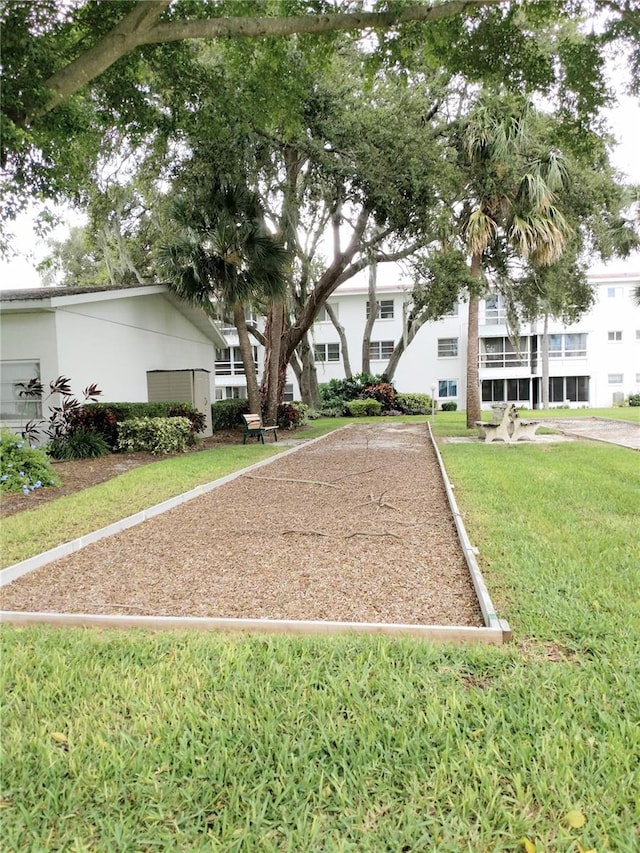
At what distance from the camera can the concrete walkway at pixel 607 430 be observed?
1362cm

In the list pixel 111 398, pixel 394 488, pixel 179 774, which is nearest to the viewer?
pixel 179 774

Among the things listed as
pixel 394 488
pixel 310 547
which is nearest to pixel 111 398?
pixel 394 488

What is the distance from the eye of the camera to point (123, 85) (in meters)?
8.48

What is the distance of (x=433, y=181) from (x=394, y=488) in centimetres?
818

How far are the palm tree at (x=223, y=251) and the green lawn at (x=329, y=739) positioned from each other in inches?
518

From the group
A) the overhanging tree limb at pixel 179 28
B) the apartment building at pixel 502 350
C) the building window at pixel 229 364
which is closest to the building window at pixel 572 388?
the apartment building at pixel 502 350

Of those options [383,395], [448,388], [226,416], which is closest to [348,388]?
[383,395]

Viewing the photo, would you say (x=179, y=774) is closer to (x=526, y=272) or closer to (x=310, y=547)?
(x=310, y=547)

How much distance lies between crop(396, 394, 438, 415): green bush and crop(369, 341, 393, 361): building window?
314 inches

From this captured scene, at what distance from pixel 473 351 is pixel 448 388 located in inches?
755

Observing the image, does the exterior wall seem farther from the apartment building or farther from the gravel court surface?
the apartment building

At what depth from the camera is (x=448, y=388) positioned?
36125mm

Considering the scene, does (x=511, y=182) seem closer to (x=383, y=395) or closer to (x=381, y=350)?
(x=383, y=395)

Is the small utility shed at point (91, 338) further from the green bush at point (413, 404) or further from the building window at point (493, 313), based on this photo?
the building window at point (493, 313)
